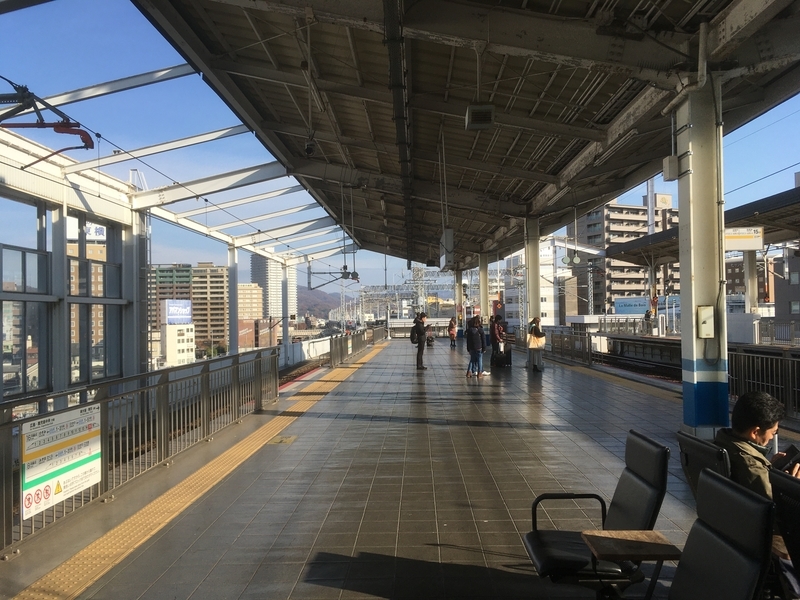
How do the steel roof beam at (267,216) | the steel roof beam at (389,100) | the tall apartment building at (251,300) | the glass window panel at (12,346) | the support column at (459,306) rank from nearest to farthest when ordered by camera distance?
the steel roof beam at (389,100) < the glass window panel at (12,346) < the steel roof beam at (267,216) < the support column at (459,306) < the tall apartment building at (251,300)

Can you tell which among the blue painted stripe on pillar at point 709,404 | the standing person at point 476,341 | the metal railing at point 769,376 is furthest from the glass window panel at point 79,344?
the metal railing at point 769,376

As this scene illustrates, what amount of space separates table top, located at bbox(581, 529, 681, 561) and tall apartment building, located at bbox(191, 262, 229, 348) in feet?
82.4

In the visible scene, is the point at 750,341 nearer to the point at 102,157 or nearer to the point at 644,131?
the point at 644,131

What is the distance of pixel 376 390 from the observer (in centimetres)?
1211

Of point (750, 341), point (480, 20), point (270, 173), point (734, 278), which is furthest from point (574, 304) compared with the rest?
point (480, 20)

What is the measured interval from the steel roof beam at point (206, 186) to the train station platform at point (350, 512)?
28.2 feet

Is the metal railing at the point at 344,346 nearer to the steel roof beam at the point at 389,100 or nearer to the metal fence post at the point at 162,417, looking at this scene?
the steel roof beam at the point at 389,100

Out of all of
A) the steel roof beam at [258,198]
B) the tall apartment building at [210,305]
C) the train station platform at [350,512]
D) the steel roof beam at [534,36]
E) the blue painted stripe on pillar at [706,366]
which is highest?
the steel roof beam at [258,198]

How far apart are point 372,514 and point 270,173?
1259 cm

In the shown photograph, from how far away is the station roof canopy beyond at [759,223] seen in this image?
710 inches

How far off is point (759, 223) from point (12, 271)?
21.6 metres

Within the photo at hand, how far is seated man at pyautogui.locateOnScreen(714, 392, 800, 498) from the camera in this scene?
2803 mm

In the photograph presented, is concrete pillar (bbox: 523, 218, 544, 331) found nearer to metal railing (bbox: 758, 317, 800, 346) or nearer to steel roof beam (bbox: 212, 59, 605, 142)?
steel roof beam (bbox: 212, 59, 605, 142)

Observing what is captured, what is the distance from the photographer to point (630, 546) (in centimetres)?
265
